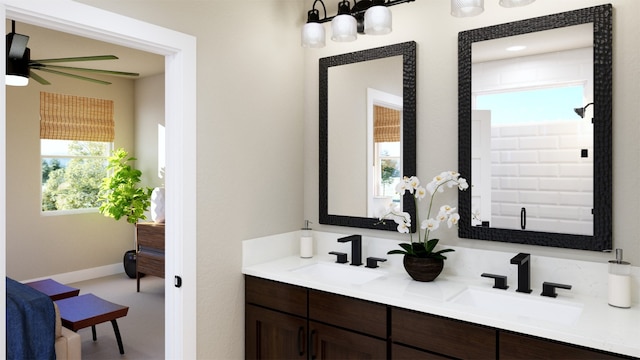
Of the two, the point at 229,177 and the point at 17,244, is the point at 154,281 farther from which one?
the point at 229,177

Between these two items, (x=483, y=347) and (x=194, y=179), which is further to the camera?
(x=194, y=179)

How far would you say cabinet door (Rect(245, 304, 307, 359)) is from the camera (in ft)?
7.02

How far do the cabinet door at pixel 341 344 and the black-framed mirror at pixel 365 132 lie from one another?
647mm

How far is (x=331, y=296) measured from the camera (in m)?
2.01

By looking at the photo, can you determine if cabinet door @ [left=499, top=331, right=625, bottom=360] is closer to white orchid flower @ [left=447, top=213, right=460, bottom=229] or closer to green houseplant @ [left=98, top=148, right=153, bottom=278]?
white orchid flower @ [left=447, top=213, right=460, bottom=229]

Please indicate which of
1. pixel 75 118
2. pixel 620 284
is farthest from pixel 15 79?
pixel 620 284

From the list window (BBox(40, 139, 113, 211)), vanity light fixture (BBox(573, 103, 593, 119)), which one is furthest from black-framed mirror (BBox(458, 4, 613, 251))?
window (BBox(40, 139, 113, 211))

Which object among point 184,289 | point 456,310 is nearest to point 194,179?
point 184,289

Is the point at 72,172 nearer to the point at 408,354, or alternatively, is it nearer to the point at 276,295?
the point at 276,295

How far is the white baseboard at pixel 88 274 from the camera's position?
17.1ft

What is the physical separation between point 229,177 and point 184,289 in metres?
0.59

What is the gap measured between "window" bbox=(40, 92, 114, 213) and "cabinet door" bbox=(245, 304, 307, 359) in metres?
4.04

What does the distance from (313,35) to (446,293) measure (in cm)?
143

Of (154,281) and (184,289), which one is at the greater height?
(184,289)
